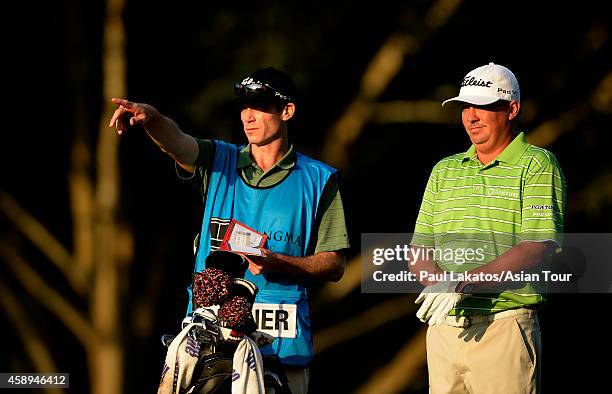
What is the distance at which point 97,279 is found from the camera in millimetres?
18969

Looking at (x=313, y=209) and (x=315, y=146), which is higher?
(x=315, y=146)

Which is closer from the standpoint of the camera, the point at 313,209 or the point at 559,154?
the point at 313,209

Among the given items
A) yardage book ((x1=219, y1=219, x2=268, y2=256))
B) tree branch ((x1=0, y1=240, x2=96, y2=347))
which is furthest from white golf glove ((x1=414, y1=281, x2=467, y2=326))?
tree branch ((x1=0, y1=240, x2=96, y2=347))

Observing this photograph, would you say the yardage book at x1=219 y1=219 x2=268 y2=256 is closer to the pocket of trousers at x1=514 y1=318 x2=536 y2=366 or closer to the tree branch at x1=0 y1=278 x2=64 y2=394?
the pocket of trousers at x1=514 y1=318 x2=536 y2=366

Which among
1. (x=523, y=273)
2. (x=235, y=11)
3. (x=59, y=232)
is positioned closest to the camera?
(x=523, y=273)

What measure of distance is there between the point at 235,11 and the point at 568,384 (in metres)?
5.71

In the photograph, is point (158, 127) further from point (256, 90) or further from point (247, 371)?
point (247, 371)

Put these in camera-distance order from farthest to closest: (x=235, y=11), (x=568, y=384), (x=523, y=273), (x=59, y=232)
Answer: (x=59, y=232)
(x=568, y=384)
(x=235, y=11)
(x=523, y=273)

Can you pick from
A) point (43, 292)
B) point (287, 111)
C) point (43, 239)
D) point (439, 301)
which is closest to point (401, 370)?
point (43, 292)

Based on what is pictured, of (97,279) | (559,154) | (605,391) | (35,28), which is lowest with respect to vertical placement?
(605,391)

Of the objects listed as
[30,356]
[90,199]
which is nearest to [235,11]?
[90,199]

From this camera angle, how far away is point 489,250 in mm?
7254

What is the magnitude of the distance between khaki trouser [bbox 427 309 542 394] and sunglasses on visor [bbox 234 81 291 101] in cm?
132

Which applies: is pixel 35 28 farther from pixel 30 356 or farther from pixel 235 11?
pixel 30 356
